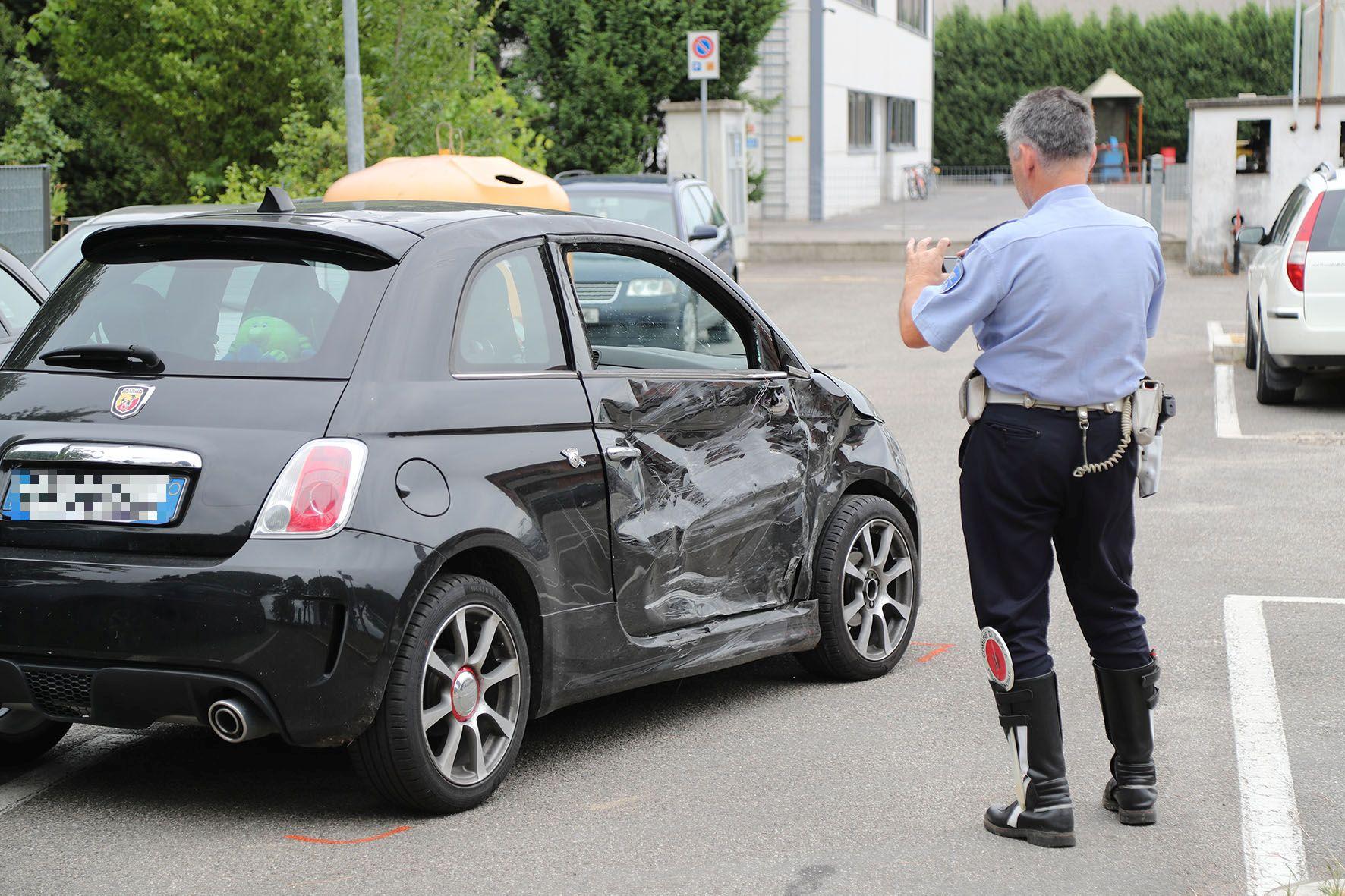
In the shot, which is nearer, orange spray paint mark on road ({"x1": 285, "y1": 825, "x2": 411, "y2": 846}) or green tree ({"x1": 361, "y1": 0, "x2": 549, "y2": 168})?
orange spray paint mark on road ({"x1": 285, "y1": 825, "x2": 411, "y2": 846})

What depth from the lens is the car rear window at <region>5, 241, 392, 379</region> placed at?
465 centimetres

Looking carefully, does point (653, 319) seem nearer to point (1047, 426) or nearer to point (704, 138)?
point (1047, 426)

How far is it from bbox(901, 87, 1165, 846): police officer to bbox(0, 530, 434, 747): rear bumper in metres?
1.40

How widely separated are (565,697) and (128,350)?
149 cm

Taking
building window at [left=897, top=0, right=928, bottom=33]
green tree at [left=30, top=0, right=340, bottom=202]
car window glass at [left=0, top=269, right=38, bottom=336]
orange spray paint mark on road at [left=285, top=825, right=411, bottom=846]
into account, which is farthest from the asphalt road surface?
building window at [left=897, top=0, right=928, bottom=33]

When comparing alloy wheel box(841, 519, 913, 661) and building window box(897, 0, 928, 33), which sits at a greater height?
building window box(897, 0, 928, 33)

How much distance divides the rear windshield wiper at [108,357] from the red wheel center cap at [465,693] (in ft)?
3.65

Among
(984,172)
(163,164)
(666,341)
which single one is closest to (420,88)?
(163,164)

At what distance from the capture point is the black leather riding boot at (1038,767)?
4.51m

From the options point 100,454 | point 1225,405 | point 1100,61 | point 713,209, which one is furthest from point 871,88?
point 100,454

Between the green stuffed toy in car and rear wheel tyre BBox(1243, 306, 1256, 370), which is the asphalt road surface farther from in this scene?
rear wheel tyre BBox(1243, 306, 1256, 370)

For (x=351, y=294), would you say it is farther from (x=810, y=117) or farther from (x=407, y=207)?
(x=810, y=117)

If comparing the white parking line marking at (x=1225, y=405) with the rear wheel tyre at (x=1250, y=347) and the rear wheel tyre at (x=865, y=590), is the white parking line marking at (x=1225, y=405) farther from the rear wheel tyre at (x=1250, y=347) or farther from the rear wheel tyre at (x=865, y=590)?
the rear wheel tyre at (x=865, y=590)

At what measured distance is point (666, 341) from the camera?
19.2 ft
